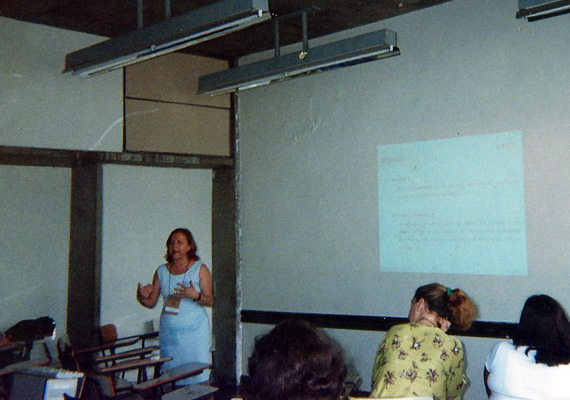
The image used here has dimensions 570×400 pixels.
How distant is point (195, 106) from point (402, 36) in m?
1.87

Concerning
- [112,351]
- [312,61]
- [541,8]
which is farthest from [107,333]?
[541,8]

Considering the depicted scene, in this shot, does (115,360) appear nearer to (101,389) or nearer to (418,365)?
(101,389)

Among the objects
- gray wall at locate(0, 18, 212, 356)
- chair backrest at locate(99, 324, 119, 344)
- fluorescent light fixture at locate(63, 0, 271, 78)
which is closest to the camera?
fluorescent light fixture at locate(63, 0, 271, 78)

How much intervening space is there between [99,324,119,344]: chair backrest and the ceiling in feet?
7.59

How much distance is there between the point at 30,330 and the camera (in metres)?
4.39

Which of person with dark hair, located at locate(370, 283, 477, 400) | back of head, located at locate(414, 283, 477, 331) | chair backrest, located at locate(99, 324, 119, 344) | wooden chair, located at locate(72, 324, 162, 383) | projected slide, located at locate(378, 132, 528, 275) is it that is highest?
projected slide, located at locate(378, 132, 528, 275)

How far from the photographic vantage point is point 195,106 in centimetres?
521

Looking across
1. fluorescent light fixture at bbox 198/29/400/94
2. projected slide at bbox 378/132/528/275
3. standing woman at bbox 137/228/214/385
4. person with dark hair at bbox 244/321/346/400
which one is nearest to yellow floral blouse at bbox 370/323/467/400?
person with dark hair at bbox 244/321/346/400

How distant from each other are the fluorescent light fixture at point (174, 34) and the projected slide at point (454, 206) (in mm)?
1824

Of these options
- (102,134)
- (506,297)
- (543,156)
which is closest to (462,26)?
(543,156)

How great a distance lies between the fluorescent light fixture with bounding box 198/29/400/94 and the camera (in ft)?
12.0

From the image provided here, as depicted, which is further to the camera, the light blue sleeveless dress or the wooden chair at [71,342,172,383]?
the light blue sleeveless dress

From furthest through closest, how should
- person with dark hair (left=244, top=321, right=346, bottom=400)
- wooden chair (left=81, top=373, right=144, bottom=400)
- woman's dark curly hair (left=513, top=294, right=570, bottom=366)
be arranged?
1. wooden chair (left=81, top=373, right=144, bottom=400)
2. woman's dark curly hair (left=513, top=294, right=570, bottom=366)
3. person with dark hair (left=244, top=321, right=346, bottom=400)

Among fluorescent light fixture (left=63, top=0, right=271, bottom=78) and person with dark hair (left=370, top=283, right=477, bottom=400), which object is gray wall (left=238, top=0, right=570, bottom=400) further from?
fluorescent light fixture (left=63, top=0, right=271, bottom=78)
